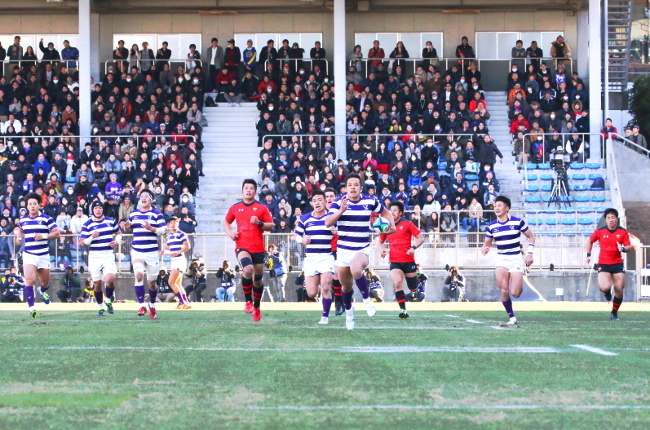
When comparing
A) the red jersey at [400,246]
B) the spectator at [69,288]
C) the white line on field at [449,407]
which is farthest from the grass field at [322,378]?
the spectator at [69,288]

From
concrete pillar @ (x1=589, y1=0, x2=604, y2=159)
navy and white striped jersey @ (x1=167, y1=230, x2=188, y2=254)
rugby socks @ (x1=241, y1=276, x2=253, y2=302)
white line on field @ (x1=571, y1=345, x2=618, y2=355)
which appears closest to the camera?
white line on field @ (x1=571, y1=345, x2=618, y2=355)

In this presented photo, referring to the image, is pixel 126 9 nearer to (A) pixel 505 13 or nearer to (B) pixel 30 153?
(B) pixel 30 153

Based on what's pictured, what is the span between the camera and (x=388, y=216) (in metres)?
12.6

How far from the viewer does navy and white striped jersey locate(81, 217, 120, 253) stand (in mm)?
16297

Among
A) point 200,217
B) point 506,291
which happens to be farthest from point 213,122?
point 506,291

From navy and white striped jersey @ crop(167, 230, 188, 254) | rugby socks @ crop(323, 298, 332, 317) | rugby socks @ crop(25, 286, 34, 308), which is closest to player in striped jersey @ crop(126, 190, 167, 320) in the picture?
rugby socks @ crop(25, 286, 34, 308)

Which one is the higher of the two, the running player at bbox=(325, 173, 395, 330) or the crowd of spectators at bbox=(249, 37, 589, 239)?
the crowd of spectators at bbox=(249, 37, 589, 239)

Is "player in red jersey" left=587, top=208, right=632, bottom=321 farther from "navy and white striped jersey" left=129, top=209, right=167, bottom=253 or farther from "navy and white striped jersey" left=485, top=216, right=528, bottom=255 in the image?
"navy and white striped jersey" left=129, top=209, right=167, bottom=253

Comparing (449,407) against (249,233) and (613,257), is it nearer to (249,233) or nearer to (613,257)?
(249,233)

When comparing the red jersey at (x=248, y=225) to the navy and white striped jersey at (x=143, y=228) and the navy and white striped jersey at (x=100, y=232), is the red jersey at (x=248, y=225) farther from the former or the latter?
the navy and white striped jersey at (x=100, y=232)

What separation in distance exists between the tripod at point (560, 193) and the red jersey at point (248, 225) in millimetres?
16906

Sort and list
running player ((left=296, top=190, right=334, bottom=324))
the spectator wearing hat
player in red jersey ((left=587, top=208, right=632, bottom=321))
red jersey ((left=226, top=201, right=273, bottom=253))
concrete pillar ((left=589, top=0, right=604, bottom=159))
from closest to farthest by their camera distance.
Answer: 1. red jersey ((left=226, top=201, right=273, bottom=253))
2. running player ((left=296, top=190, right=334, bottom=324))
3. player in red jersey ((left=587, top=208, right=632, bottom=321))
4. concrete pillar ((left=589, top=0, right=604, bottom=159))
5. the spectator wearing hat

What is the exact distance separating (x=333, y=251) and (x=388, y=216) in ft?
10.1

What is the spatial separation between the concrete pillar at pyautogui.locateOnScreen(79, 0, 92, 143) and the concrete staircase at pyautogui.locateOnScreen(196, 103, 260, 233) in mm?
3894
